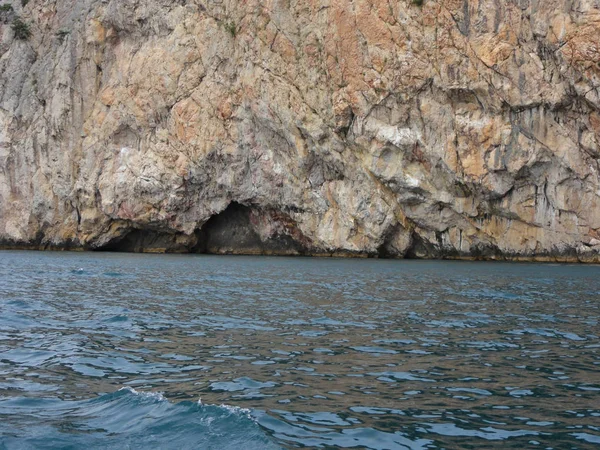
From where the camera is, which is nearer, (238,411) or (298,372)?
(238,411)

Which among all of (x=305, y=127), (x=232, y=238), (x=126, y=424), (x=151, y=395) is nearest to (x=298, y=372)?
(x=151, y=395)

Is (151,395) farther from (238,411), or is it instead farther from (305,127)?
(305,127)

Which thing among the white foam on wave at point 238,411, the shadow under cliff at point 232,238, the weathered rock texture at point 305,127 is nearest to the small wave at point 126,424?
the white foam on wave at point 238,411

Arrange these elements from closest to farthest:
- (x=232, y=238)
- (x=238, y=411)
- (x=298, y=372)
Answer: (x=238, y=411) < (x=298, y=372) < (x=232, y=238)

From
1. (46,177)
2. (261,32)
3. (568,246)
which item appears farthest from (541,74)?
(46,177)

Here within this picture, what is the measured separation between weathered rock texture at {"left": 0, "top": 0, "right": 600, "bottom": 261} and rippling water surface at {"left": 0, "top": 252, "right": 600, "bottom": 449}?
23.9 m

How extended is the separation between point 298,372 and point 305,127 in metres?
38.4

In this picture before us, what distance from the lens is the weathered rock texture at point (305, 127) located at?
39469mm

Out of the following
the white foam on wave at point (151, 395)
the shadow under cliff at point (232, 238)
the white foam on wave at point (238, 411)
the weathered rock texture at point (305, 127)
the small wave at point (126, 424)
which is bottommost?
the small wave at point (126, 424)

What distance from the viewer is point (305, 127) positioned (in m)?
46.2

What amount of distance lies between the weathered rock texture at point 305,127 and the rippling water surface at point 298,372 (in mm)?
23938

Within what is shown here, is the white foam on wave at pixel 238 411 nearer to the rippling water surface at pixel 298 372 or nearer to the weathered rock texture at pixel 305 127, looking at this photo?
the rippling water surface at pixel 298 372

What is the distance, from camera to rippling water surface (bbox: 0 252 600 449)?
640 cm

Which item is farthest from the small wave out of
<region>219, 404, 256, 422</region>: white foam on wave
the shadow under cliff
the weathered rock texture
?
the shadow under cliff
